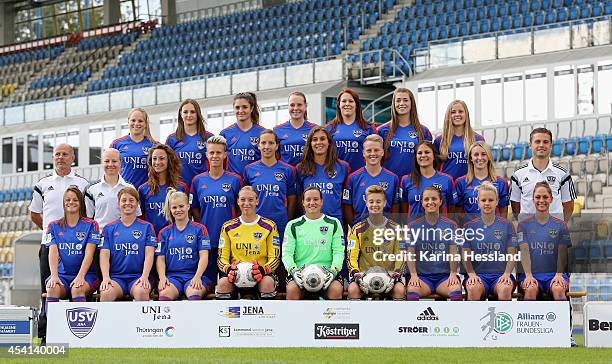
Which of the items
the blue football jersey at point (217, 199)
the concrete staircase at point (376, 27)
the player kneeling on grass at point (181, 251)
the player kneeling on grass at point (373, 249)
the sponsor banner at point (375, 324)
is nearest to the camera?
the sponsor banner at point (375, 324)

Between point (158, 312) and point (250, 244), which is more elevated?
point (250, 244)

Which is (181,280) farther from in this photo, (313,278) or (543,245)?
(543,245)

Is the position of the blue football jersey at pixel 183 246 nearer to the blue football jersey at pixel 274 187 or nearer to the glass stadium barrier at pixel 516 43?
the blue football jersey at pixel 274 187

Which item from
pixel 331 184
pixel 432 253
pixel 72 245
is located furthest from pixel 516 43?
pixel 72 245

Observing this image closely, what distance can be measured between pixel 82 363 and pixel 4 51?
1459 inches

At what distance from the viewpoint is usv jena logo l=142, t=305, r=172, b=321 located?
11.1 metres

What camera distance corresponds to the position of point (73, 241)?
38.7 feet

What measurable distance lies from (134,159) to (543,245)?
12.7 feet

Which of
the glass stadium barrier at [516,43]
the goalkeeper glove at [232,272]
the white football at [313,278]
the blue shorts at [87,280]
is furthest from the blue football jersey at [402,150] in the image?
the glass stadium barrier at [516,43]

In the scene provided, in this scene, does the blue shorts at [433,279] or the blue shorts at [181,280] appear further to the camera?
the blue shorts at [181,280]

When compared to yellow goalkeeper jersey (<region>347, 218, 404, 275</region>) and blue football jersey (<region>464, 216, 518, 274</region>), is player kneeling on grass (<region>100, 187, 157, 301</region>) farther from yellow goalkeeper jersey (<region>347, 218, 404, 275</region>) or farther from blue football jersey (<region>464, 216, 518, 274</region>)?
blue football jersey (<region>464, 216, 518, 274</region>)

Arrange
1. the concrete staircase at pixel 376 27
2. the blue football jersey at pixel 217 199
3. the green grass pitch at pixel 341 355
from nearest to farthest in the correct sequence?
the green grass pitch at pixel 341 355
the blue football jersey at pixel 217 199
the concrete staircase at pixel 376 27

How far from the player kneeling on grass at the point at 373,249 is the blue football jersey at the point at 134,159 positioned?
7.31ft

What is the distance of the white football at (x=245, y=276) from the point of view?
1132 cm
